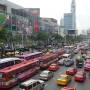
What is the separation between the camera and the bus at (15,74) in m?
27.4

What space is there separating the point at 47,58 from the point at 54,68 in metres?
3.98

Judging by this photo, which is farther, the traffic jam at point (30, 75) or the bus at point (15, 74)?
the bus at point (15, 74)

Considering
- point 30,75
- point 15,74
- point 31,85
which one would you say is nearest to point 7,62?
point 30,75

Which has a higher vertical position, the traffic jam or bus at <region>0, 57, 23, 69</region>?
bus at <region>0, 57, 23, 69</region>

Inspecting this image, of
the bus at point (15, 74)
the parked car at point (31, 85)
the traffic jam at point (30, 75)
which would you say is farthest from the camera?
the bus at point (15, 74)

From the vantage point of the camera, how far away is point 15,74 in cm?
2988

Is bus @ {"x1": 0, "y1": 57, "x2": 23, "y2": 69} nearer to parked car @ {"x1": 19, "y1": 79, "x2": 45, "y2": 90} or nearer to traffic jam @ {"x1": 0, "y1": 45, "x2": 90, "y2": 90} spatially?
traffic jam @ {"x1": 0, "y1": 45, "x2": 90, "y2": 90}

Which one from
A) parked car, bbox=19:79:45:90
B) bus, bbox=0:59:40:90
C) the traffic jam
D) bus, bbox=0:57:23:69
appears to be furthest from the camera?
bus, bbox=0:57:23:69

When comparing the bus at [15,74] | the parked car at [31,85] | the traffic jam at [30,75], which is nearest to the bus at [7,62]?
the traffic jam at [30,75]

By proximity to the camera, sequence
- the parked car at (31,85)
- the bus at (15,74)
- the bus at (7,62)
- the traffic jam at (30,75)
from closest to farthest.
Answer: the parked car at (31,85)
the traffic jam at (30,75)
the bus at (15,74)
the bus at (7,62)

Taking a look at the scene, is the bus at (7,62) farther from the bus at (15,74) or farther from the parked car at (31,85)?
the parked car at (31,85)

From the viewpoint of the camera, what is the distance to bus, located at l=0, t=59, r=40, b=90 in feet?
89.8

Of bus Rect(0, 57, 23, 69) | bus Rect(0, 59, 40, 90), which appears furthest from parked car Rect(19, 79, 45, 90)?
bus Rect(0, 57, 23, 69)

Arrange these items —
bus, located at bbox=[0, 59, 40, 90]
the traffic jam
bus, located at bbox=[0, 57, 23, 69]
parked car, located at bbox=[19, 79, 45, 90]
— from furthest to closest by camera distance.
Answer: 1. bus, located at bbox=[0, 57, 23, 69]
2. bus, located at bbox=[0, 59, 40, 90]
3. the traffic jam
4. parked car, located at bbox=[19, 79, 45, 90]
